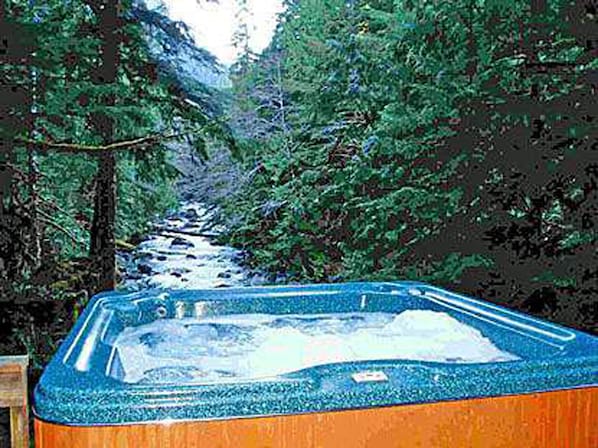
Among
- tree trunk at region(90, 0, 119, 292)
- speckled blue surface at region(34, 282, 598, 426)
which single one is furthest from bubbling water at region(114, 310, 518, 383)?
tree trunk at region(90, 0, 119, 292)

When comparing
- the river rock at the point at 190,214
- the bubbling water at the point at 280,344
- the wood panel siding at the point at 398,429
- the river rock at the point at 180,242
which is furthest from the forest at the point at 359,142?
the wood panel siding at the point at 398,429

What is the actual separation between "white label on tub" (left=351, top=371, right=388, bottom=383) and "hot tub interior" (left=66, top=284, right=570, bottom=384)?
428 millimetres

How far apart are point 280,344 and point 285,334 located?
6.1 inches

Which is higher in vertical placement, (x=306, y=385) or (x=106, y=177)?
(x=106, y=177)

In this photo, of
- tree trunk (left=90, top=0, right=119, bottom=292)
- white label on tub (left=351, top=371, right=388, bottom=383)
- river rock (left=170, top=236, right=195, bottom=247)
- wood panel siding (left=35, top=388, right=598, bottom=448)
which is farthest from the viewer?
river rock (left=170, top=236, right=195, bottom=247)

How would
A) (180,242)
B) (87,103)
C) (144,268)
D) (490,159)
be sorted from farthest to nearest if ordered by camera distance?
(180,242)
(144,268)
(87,103)
(490,159)

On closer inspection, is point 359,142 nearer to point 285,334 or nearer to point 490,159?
point 490,159

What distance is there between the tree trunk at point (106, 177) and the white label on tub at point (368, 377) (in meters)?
3.60

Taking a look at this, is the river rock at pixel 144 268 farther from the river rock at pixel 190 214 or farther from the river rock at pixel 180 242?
the river rock at pixel 190 214

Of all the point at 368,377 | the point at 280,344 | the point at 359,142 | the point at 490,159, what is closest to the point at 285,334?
the point at 280,344

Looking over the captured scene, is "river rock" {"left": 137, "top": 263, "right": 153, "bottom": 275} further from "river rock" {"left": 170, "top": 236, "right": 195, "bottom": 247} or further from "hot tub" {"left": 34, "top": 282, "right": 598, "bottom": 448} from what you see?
"hot tub" {"left": 34, "top": 282, "right": 598, "bottom": 448}

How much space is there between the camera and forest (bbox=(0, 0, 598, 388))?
11.7 feet

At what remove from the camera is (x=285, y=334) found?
103 inches

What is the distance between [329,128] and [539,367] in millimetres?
4639
